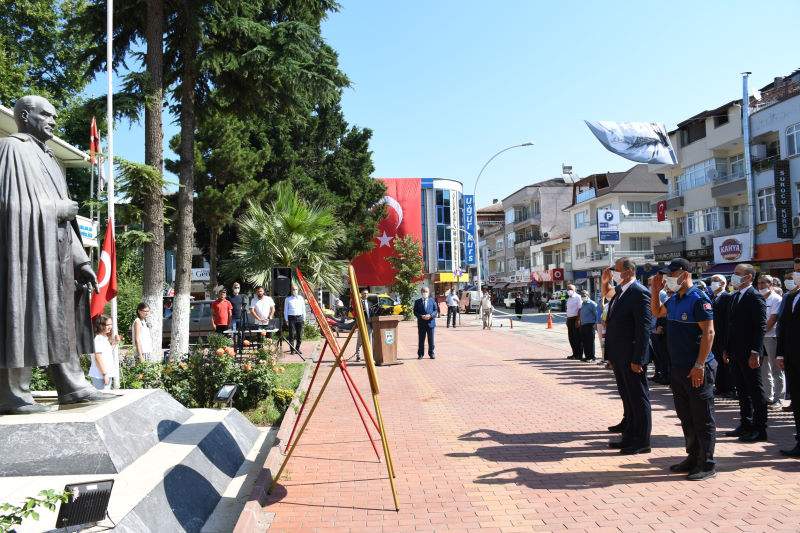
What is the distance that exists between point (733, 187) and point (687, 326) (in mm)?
34552

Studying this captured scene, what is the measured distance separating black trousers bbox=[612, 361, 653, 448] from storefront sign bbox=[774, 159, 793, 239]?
95.5 feet

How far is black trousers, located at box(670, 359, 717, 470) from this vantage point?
550 centimetres

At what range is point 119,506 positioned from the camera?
406 cm

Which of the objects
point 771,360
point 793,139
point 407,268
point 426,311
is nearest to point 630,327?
point 771,360

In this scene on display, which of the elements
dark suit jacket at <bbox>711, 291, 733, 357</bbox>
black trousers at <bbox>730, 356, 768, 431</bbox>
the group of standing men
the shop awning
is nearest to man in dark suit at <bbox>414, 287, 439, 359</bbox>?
the group of standing men

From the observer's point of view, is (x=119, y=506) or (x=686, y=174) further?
(x=686, y=174)

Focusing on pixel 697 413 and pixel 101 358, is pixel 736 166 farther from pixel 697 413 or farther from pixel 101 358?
pixel 101 358

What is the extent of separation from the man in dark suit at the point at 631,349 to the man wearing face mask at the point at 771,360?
3.08m

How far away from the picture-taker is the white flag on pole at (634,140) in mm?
19578

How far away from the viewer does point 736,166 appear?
36938 millimetres

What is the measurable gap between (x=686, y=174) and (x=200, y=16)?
37101 mm

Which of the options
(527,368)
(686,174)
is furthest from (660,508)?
(686,174)

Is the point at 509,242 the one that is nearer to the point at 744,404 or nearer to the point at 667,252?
the point at 667,252

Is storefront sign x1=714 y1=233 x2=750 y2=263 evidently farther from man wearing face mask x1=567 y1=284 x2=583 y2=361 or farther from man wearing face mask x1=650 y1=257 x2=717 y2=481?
man wearing face mask x1=650 y1=257 x2=717 y2=481
